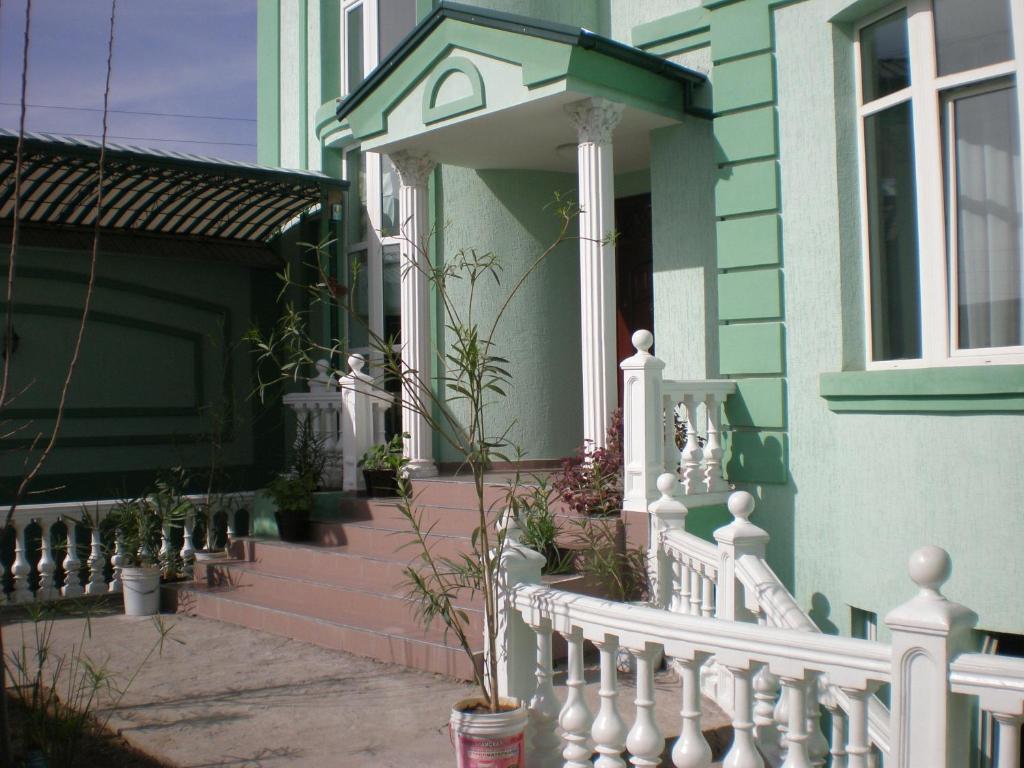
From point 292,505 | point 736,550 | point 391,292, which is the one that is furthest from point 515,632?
point 391,292

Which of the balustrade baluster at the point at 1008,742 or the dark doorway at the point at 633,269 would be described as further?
the dark doorway at the point at 633,269

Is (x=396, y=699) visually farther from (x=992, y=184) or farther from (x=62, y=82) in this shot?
(x=992, y=184)

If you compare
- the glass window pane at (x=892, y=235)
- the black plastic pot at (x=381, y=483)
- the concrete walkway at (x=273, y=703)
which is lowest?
the concrete walkway at (x=273, y=703)

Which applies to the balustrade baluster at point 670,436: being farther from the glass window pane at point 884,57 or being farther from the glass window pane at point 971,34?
the glass window pane at point 971,34

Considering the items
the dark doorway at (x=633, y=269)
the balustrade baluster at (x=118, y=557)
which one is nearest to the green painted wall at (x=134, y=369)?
the balustrade baluster at (x=118, y=557)

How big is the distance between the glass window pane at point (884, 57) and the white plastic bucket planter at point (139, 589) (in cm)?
597

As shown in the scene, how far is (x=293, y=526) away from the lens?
7.77m

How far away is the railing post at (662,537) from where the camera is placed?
5309 millimetres

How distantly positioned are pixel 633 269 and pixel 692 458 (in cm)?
299

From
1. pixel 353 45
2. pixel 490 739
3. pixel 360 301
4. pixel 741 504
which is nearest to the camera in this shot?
pixel 490 739

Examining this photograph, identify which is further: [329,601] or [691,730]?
[329,601]

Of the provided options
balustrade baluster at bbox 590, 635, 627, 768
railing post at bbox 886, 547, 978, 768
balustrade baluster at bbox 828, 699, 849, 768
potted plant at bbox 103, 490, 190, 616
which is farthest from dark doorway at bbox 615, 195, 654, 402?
railing post at bbox 886, 547, 978, 768

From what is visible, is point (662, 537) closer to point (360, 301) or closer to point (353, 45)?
point (360, 301)

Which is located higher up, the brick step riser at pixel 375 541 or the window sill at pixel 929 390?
the window sill at pixel 929 390
